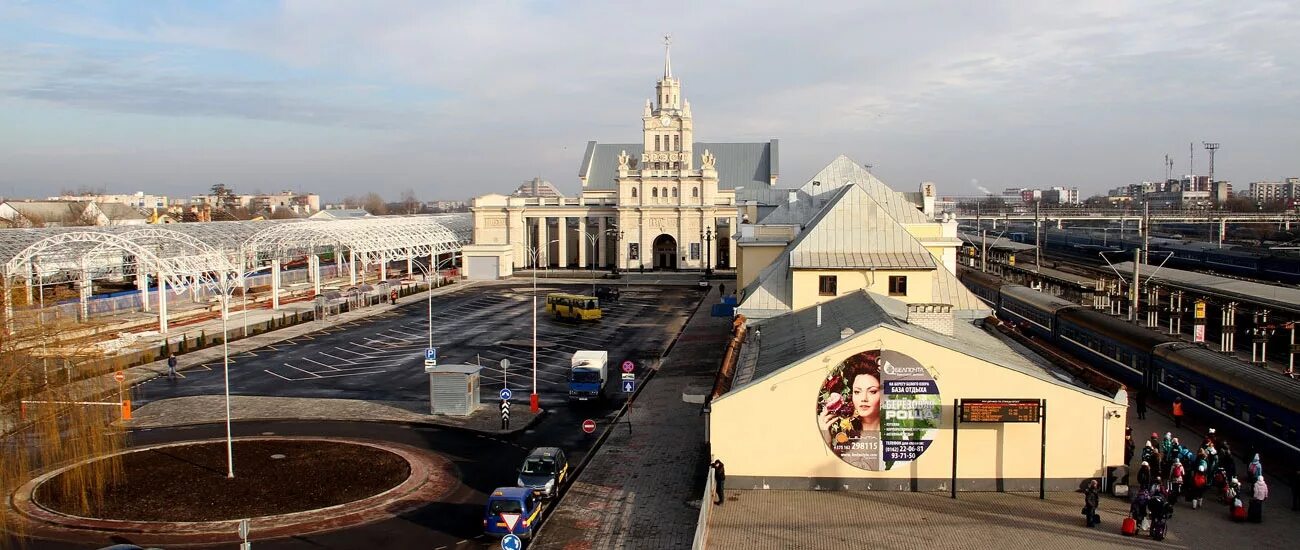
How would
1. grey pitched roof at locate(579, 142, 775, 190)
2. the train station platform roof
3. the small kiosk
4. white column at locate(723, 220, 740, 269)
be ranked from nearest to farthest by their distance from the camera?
the small kiosk
the train station platform roof
white column at locate(723, 220, 740, 269)
grey pitched roof at locate(579, 142, 775, 190)

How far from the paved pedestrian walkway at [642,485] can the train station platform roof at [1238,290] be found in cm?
2268

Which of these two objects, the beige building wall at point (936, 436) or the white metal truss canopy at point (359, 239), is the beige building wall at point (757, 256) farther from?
the white metal truss canopy at point (359, 239)

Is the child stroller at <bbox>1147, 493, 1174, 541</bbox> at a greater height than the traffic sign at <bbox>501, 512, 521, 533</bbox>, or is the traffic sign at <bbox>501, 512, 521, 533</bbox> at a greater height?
the child stroller at <bbox>1147, 493, 1174, 541</bbox>

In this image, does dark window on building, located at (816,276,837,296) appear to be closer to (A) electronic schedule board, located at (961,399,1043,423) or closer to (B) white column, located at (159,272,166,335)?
(A) electronic schedule board, located at (961,399,1043,423)

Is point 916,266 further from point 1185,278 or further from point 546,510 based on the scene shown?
point 1185,278

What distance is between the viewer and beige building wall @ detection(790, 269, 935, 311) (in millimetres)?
29844

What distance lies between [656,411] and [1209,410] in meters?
16.1

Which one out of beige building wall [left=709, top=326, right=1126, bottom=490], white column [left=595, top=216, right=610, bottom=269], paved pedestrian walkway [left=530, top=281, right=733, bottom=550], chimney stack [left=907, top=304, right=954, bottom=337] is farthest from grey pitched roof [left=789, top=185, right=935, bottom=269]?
white column [left=595, top=216, right=610, bottom=269]

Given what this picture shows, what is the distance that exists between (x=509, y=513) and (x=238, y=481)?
26.9 feet

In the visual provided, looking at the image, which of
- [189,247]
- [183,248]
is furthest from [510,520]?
[189,247]

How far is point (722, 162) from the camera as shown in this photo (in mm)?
106750

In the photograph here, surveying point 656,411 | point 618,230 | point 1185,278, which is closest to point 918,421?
point 656,411

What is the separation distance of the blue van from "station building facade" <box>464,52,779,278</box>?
232 feet

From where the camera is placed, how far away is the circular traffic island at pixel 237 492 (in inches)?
771
